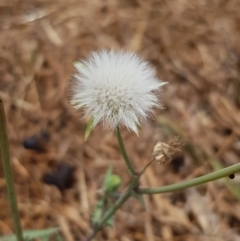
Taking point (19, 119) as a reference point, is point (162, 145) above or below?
below

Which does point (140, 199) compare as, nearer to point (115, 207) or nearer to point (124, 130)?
point (115, 207)

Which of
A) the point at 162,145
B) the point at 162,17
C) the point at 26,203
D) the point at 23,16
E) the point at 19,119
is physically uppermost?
the point at 23,16

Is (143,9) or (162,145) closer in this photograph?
(162,145)

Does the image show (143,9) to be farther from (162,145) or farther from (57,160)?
(162,145)

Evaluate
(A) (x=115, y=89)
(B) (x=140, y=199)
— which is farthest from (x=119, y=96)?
(B) (x=140, y=199)

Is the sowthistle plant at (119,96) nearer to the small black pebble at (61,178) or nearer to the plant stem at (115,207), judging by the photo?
the plant stem at (115,207)

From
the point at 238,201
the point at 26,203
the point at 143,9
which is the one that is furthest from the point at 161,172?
the point at 143,9
